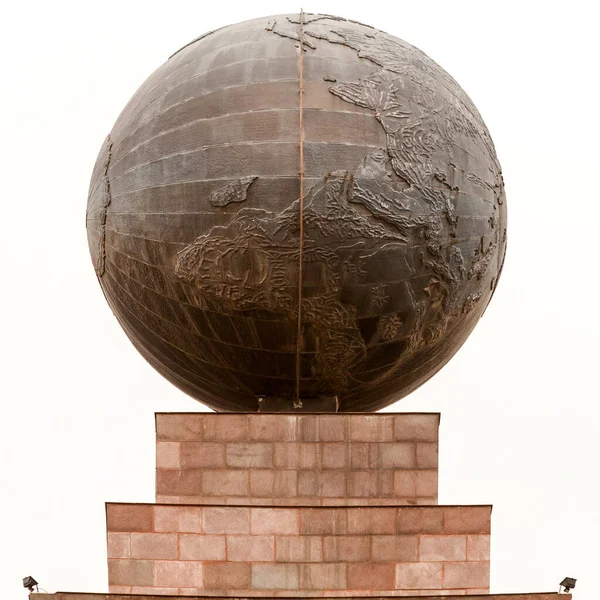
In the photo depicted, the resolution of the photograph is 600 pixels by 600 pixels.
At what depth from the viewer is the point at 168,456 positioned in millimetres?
21219

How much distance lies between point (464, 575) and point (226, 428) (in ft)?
10.0

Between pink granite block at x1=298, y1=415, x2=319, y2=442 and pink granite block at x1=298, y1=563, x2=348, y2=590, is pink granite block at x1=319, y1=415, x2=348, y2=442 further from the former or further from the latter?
pink granite block at x1=298, y1=563, x2=348, y2=590

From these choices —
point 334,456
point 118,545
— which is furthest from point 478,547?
point 118,545

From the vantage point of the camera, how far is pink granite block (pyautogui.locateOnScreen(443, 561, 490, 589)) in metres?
20.7

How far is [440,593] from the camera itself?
2062cm

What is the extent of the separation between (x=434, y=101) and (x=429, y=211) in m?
1.46

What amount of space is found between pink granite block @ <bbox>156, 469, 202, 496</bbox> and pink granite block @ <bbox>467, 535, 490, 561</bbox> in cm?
302

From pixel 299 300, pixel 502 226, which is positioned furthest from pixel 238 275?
pixel 502 226

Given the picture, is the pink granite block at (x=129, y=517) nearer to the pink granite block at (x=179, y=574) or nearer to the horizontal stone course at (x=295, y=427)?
the pink granite block at (x=179, y=574)

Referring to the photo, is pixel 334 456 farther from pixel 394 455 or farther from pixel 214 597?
pixel 214 597

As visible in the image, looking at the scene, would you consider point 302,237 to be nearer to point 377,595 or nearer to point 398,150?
point 398,150

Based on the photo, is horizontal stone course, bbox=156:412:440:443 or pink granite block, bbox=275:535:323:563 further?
horizontal stone course, bbox=156:412:440:443

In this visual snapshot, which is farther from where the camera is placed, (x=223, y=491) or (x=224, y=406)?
(x=224, y=406)

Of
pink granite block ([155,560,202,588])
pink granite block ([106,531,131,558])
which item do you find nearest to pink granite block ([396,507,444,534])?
pink granite block ([155,560,202,588])
